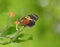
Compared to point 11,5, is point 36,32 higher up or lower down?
lower down

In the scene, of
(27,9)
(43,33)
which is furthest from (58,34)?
(27,9)

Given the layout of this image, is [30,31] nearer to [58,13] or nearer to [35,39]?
[35,39]

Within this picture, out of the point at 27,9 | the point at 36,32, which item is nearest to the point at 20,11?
the point at 27,9

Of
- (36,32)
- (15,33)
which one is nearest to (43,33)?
(36,32)

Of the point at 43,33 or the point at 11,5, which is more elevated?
the point at 11,5

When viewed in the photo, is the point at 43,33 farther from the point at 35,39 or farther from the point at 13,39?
the point at 13,39
